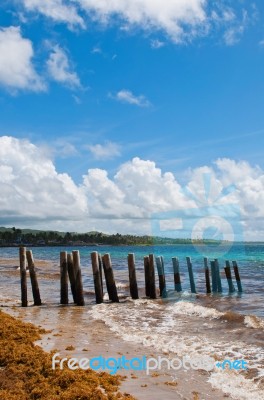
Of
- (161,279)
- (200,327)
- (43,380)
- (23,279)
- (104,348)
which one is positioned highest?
(23,279)

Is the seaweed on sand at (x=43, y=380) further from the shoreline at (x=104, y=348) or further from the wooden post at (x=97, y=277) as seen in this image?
the wooden post at (x=97, y=277)

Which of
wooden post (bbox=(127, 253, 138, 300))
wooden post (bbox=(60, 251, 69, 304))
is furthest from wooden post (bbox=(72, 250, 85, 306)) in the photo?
wooden post (bbox=(127, 253, 138, 300))

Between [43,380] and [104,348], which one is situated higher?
[43,380]

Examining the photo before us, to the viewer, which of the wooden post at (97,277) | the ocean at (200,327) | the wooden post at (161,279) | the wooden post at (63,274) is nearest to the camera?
the ocean at (200,327)

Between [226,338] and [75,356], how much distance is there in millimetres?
5498

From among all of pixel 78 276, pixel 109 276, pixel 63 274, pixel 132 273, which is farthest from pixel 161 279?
pixel 63 274

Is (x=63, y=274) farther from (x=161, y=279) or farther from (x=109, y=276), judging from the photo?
(x=161, y=279)

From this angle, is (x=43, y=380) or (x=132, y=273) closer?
(x=43, y=380)

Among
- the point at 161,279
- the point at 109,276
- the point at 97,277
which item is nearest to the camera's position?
the point at 97,277

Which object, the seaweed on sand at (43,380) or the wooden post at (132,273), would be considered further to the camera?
the wooden post at (132,273)

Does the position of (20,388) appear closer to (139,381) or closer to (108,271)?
(139,381)

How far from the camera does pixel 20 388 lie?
7473 mm

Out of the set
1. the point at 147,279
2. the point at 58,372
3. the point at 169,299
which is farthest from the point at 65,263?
the point at 58,372

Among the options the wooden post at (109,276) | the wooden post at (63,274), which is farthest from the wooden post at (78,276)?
the wooden post at (109,276)
